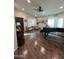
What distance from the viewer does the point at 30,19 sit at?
20.4 meters
